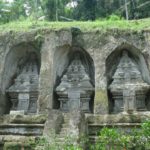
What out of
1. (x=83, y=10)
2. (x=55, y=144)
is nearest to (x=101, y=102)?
(x=55, y=144)

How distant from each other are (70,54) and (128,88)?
3279 millimetres

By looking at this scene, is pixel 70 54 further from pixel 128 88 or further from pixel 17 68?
pixel 128 88

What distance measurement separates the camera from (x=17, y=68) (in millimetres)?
15953

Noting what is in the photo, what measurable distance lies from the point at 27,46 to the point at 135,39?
4.97 metres


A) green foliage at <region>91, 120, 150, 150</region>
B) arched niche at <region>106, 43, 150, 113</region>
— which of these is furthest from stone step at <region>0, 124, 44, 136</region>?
green foliage at <region>91, 120, 150, 150</region>

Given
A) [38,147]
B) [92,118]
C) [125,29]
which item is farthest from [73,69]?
[38,147]

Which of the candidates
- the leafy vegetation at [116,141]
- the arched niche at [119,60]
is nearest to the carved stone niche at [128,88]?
the arched niche at [119,60]

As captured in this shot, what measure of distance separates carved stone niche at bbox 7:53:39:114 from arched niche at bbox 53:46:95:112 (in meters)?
0.99

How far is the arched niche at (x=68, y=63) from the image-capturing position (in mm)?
14953

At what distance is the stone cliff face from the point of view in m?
14.1

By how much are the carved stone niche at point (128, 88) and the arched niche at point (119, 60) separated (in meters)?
0.18

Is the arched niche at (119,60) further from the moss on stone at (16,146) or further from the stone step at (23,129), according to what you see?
the moss on stone at (16,146)

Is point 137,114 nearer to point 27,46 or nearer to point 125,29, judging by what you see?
point 125,29

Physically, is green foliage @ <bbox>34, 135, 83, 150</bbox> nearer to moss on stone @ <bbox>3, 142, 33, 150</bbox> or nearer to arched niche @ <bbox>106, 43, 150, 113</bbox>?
moss on stone @ <bbox>3, 142, 33, 150</bbox>
